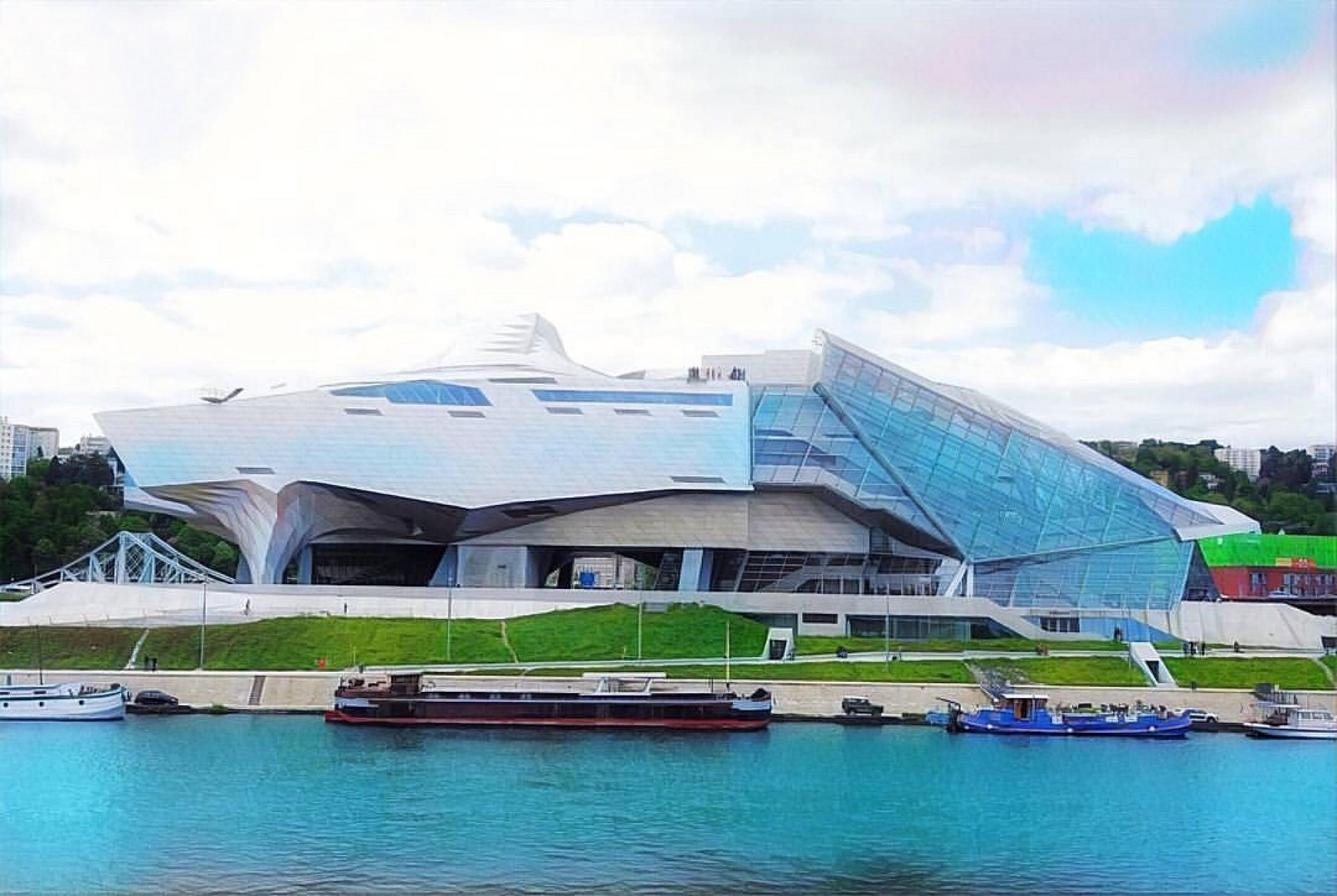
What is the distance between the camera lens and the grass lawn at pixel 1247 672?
5134 cm

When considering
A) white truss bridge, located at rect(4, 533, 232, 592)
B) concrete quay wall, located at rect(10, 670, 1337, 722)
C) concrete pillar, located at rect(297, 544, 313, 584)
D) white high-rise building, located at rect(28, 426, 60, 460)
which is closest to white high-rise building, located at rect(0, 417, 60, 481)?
white high-rise building, located at rect(28, 426, 60, 460)

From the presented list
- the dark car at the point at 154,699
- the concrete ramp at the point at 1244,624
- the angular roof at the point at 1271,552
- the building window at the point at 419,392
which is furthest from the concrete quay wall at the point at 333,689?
the angular roof at the point at 1271,552

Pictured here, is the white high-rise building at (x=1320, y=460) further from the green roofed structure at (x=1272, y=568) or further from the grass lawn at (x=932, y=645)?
the grass lawn at (x=932, y=645)

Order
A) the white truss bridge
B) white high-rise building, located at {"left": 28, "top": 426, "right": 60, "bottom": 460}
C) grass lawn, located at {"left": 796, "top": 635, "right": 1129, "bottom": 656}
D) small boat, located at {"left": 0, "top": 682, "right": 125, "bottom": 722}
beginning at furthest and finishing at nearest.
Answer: white high-rise building, located at {"left": 28, "top": 426, "right": 60, "bottom": 460}, the white truss bridge, grass lawn, located at {"left": 796, "top": 635, "right": 1129, "bottom": 656}, small boat, located at {"left": 0, "top": 682, "right": 125, "bottom": 722}

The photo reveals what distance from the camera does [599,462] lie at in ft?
211

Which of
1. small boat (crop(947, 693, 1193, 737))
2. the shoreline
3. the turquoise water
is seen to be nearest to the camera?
the turquoise water

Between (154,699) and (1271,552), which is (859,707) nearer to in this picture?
(154,699)

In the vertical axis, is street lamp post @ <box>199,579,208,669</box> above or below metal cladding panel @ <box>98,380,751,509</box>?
below

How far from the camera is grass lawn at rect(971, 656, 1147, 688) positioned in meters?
50.6

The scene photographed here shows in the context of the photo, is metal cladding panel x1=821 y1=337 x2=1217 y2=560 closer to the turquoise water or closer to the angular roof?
the angular roof

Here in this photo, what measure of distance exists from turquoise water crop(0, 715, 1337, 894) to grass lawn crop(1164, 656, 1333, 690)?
30.2ft

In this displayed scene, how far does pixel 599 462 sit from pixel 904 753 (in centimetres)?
2790

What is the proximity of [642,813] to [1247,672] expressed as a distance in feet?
102

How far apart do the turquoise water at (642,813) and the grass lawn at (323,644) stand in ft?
24.8
